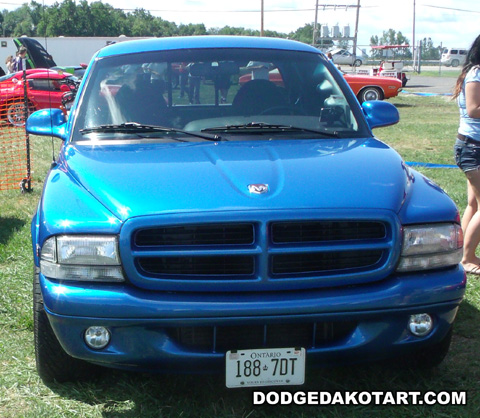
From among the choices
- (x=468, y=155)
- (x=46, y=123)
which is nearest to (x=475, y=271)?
(x=468, y=155)

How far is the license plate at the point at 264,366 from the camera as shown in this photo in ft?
9.46

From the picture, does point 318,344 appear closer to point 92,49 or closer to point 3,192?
point 3,192

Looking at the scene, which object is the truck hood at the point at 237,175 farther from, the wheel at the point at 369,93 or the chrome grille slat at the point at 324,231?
the wheel at the point at 369,93

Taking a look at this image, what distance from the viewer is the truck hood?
2.93 m

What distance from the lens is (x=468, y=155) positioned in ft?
16.6

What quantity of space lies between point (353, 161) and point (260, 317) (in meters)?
1.02

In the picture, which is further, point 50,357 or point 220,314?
point 50,357

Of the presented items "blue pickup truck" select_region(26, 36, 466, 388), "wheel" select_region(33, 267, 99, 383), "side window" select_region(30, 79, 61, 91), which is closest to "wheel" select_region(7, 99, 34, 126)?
"side window" select_region(30, 79, 61, 91)

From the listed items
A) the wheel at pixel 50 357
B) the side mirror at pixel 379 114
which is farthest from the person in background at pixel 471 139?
the wheel at pixel 50 357

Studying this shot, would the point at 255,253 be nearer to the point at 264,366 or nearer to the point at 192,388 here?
the point at 264,366

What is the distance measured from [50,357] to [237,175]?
1.23 m

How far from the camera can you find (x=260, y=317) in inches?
111

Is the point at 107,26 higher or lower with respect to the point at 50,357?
higher

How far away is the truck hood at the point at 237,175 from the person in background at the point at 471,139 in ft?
4.88
